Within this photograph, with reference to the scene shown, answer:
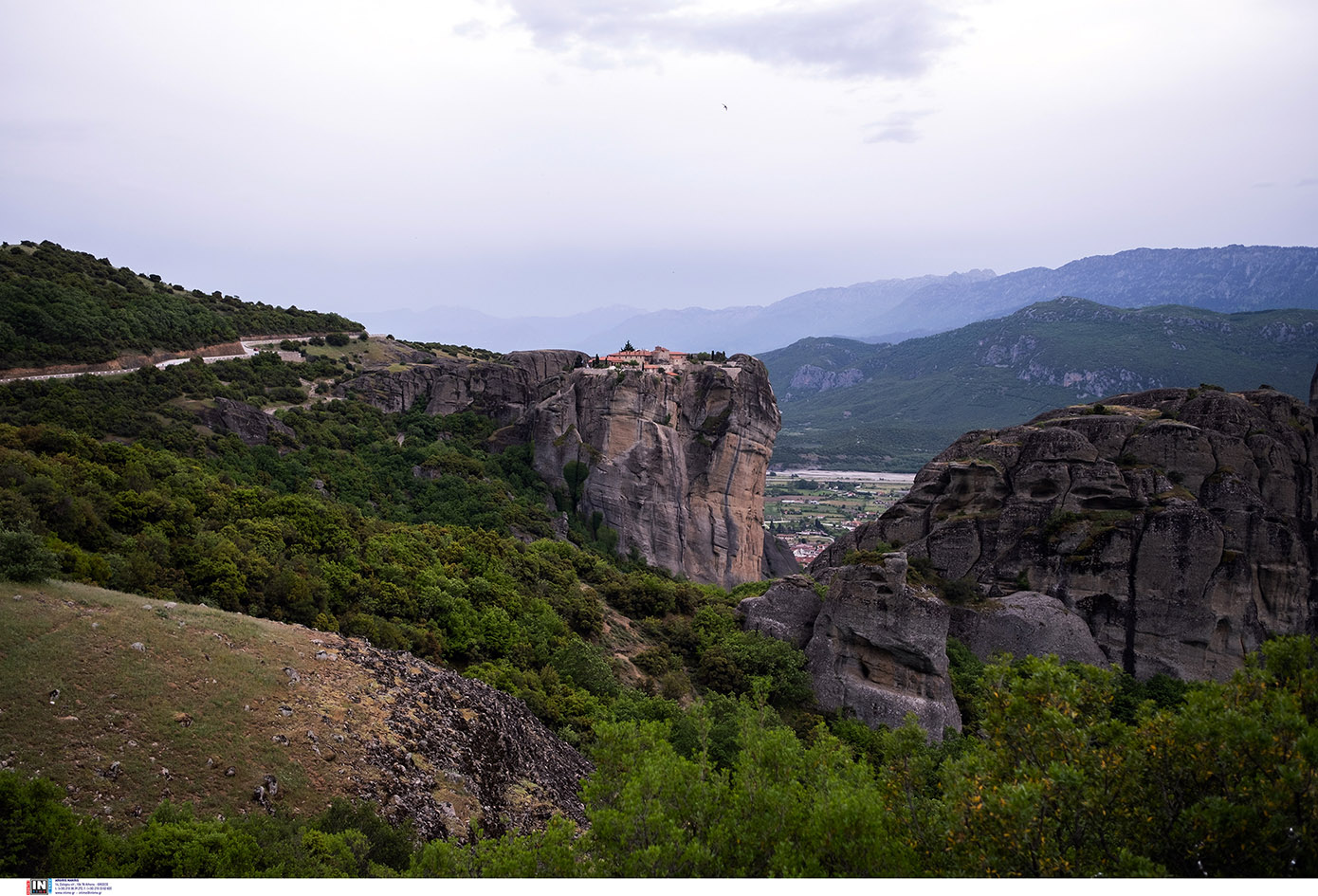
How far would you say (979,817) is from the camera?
392 inches

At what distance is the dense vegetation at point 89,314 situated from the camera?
150ft

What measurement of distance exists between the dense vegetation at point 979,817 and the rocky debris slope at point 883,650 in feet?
Result: 52.9

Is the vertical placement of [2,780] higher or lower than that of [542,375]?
lower

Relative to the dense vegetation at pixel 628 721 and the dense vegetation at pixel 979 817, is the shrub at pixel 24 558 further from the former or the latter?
the dense vegetation at pixel 979 817

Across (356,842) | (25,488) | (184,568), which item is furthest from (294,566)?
(356,842)

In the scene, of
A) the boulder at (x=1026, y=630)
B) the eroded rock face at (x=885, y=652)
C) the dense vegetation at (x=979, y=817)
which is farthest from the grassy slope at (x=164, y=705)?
the boulder at (x=1026, y=630)

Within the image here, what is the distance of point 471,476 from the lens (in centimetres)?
5578

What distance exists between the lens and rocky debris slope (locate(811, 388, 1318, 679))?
3222 centimetres

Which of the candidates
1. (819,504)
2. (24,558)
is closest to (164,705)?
(24,558)

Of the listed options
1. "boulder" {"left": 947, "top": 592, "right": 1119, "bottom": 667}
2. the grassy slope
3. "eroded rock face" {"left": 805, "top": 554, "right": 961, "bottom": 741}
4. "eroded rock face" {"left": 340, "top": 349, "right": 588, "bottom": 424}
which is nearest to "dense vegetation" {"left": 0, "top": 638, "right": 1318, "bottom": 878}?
the grassy slope

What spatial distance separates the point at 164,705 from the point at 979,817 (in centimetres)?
1459

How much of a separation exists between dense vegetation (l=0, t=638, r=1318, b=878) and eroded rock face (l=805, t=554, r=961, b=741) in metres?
16.1

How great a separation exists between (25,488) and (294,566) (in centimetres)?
723

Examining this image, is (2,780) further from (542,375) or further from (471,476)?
(542,375)
